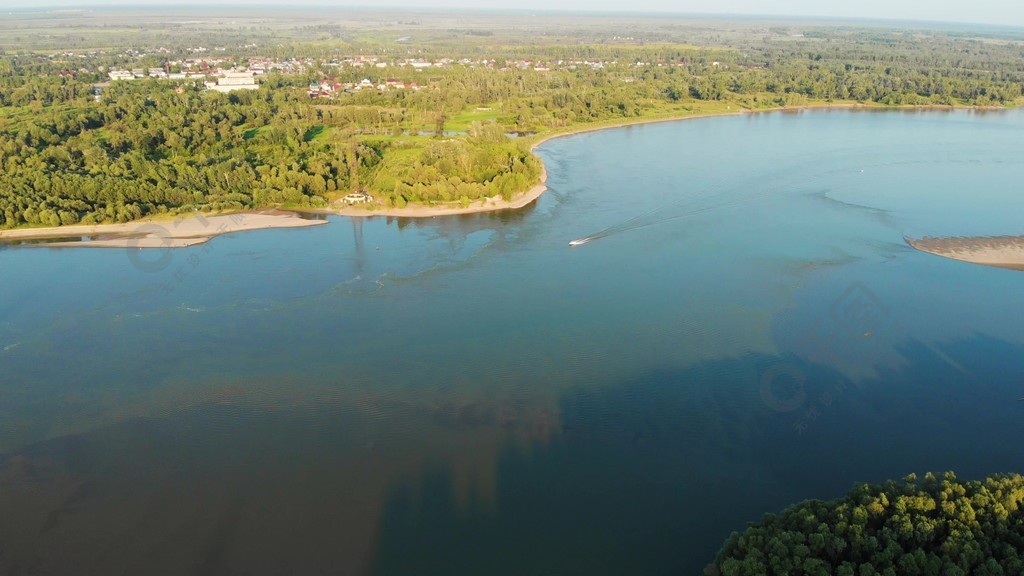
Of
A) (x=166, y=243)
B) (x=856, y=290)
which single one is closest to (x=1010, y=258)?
(x=856, y=290)

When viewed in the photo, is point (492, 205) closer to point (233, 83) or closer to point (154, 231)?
point (154, 231)

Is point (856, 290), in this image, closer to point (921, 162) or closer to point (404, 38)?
point (921, 162)

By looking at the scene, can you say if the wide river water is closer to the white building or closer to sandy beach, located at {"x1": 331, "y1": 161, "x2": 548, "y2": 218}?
sandy beach, located at {"x1": 331, "y1": 161, "x2": 548, "y2": 218}

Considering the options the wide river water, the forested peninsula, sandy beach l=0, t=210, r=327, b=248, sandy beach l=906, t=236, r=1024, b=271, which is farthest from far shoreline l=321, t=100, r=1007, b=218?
sandy beach l=906, t=236, r=1024, b=271

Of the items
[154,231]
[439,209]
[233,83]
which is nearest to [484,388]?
[439,209]

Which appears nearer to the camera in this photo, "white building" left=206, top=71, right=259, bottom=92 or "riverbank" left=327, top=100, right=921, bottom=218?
"riverbank" left=327, top=100, right=921, bottom=218
